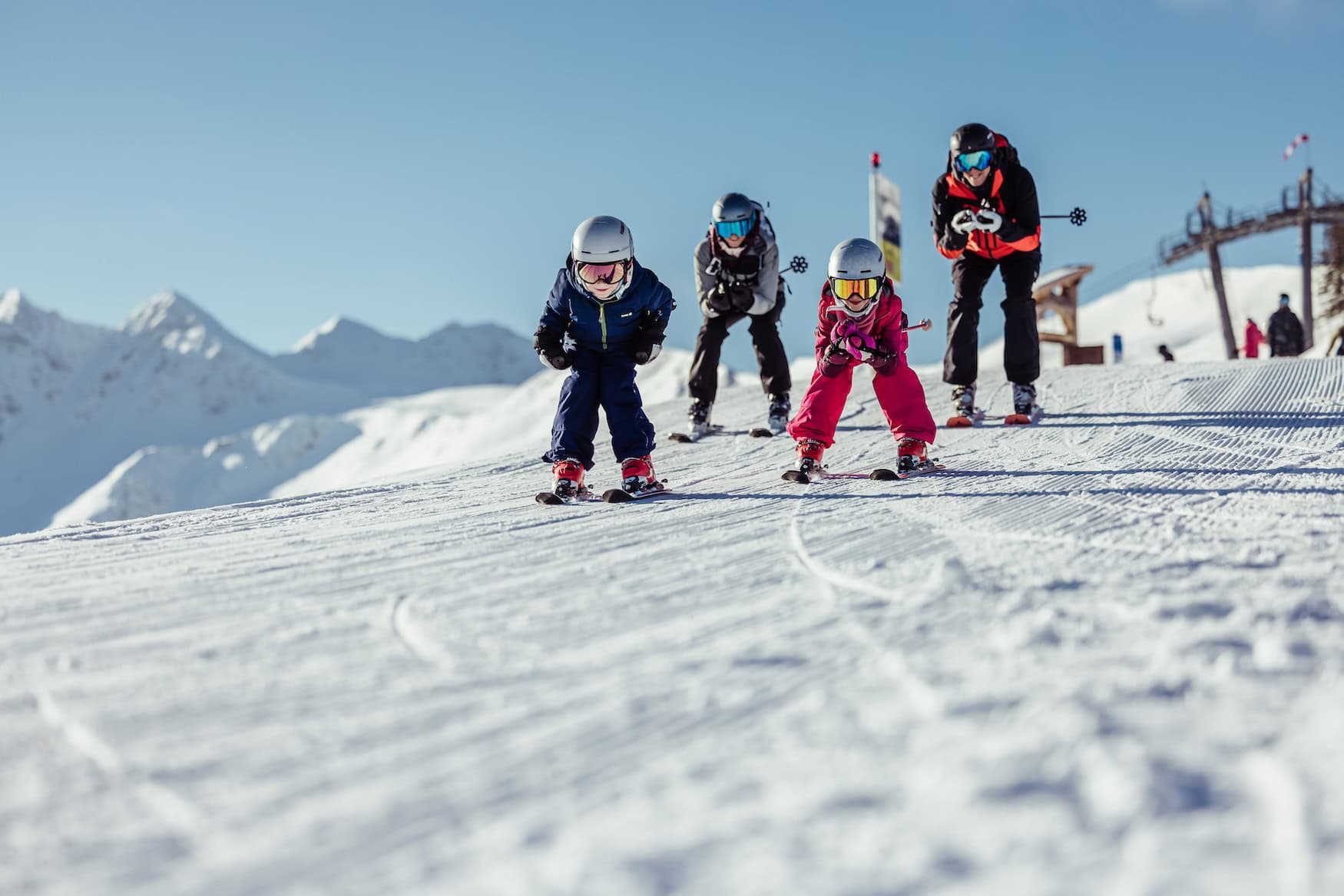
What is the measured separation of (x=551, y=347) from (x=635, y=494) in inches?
28.5

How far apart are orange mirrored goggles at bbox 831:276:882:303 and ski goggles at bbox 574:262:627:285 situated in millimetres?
971

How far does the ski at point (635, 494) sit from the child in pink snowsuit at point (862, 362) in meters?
0.63

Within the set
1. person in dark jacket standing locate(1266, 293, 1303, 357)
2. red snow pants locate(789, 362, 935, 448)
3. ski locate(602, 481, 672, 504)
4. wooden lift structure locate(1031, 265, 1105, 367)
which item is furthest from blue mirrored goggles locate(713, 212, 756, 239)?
person in dark jacket standing locate(1266, 293, 1303, 357)

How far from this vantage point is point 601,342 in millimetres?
4250

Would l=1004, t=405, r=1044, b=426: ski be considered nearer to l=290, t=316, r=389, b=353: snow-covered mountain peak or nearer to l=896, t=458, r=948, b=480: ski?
l=896, t=458, r=948, b=480: ski

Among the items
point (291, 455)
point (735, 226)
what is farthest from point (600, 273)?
point (291, 455)

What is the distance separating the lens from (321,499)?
4.47 meters

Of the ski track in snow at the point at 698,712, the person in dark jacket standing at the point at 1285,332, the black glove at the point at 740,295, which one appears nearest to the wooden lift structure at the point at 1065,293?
the person in dark jacket standing at the point at 1285,332

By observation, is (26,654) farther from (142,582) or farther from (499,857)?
(499,857)

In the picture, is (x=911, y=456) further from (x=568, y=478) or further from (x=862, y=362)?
(x=568, y=478)

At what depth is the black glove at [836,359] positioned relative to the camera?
4320 millimetres

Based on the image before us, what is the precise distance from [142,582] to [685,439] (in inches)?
157

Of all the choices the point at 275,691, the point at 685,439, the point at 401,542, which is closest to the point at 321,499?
the point at 401,542

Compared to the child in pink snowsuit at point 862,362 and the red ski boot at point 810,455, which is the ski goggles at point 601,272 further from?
the red ski boot at point 810,455
